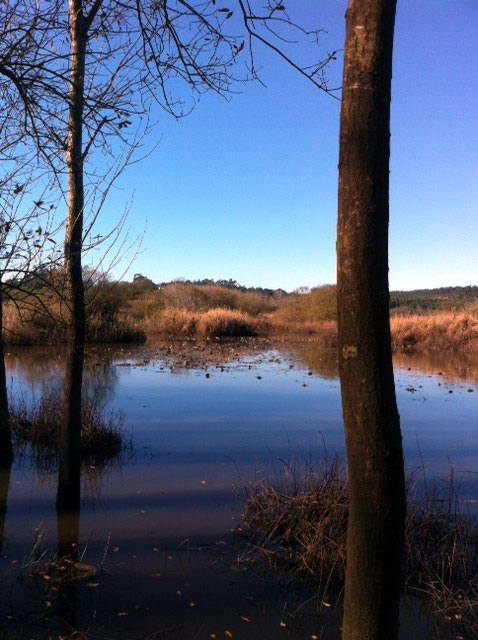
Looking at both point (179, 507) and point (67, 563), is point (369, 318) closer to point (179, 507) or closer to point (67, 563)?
point (67, 563)

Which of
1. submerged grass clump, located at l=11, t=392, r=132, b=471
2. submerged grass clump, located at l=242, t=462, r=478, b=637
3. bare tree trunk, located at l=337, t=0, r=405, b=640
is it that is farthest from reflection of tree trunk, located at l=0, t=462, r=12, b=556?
bare tree trunk, located at l=337, t=0, r=405, b=640

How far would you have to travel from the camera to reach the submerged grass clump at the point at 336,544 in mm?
4266

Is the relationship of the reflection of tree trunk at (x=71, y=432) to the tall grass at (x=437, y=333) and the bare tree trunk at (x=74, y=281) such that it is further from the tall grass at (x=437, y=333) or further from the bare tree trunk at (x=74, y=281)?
the tall grass at (x=437, y=333)

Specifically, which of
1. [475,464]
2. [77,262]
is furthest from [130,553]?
[475,464]

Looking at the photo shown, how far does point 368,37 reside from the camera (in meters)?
2.25

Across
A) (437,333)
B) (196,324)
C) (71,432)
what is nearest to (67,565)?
(71,432)

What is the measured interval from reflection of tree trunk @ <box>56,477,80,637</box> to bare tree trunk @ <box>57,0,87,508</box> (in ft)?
0.43

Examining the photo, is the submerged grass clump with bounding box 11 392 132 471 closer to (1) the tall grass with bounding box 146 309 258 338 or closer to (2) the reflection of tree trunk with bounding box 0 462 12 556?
(2) the reflection of tree trunk with bounding box 0 462 12 556

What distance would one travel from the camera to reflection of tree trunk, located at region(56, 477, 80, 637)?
13.0ft

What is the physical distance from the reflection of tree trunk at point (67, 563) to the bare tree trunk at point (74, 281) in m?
0.13

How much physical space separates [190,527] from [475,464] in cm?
472

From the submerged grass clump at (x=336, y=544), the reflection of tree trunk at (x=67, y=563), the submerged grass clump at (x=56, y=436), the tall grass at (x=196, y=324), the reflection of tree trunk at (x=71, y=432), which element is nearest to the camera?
the reflection of tree trunk at (x=67, y=563)

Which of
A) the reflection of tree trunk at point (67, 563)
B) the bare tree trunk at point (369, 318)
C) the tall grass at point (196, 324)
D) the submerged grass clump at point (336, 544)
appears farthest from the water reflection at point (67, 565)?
the tall grass at point (196, 324)

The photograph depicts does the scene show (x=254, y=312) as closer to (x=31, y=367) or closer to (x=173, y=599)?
(x=31, y=367)
